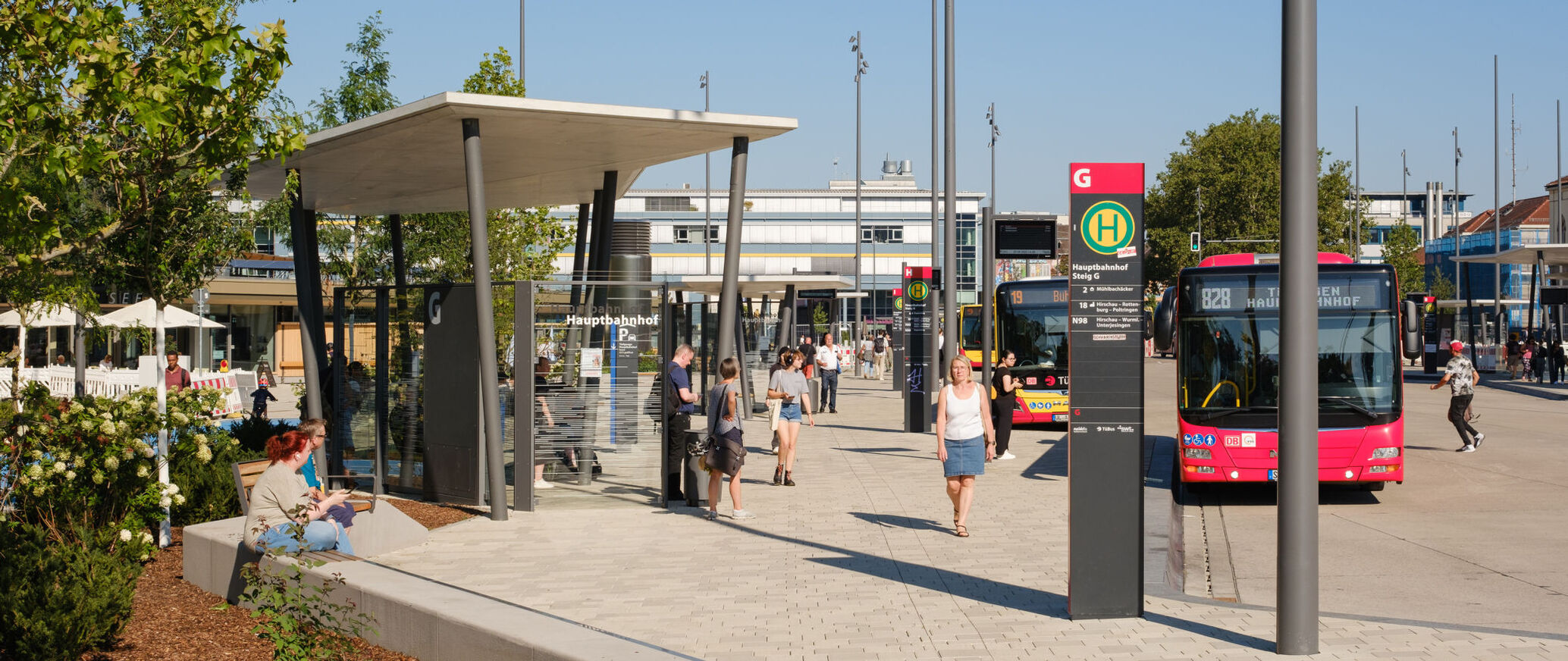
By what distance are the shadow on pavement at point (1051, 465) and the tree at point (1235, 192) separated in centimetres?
6154

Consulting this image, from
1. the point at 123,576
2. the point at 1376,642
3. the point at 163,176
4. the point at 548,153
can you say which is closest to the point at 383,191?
the point at 548,153

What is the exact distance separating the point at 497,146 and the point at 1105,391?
7458 millimetres

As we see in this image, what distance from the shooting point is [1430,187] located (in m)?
134

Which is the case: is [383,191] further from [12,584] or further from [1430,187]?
[1430,187]

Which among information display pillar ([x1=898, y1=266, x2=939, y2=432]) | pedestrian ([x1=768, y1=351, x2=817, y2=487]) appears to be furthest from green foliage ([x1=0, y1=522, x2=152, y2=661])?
information display pillar ([x1=898, y1=266, x2=939, y2=432])

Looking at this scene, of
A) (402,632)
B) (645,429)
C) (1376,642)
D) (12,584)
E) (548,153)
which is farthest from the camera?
(548,153)

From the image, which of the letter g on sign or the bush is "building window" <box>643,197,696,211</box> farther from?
the letter g on sign

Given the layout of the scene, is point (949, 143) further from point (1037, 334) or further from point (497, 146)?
point (497, 146)

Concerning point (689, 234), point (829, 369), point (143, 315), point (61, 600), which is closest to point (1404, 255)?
point (689, 234)

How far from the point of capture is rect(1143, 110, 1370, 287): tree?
3110 inches

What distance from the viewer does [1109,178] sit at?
784 cm

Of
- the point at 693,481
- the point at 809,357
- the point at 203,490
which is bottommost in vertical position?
the point at 693,481

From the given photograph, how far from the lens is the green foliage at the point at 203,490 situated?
1120 cm

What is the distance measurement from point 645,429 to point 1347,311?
297 inches
